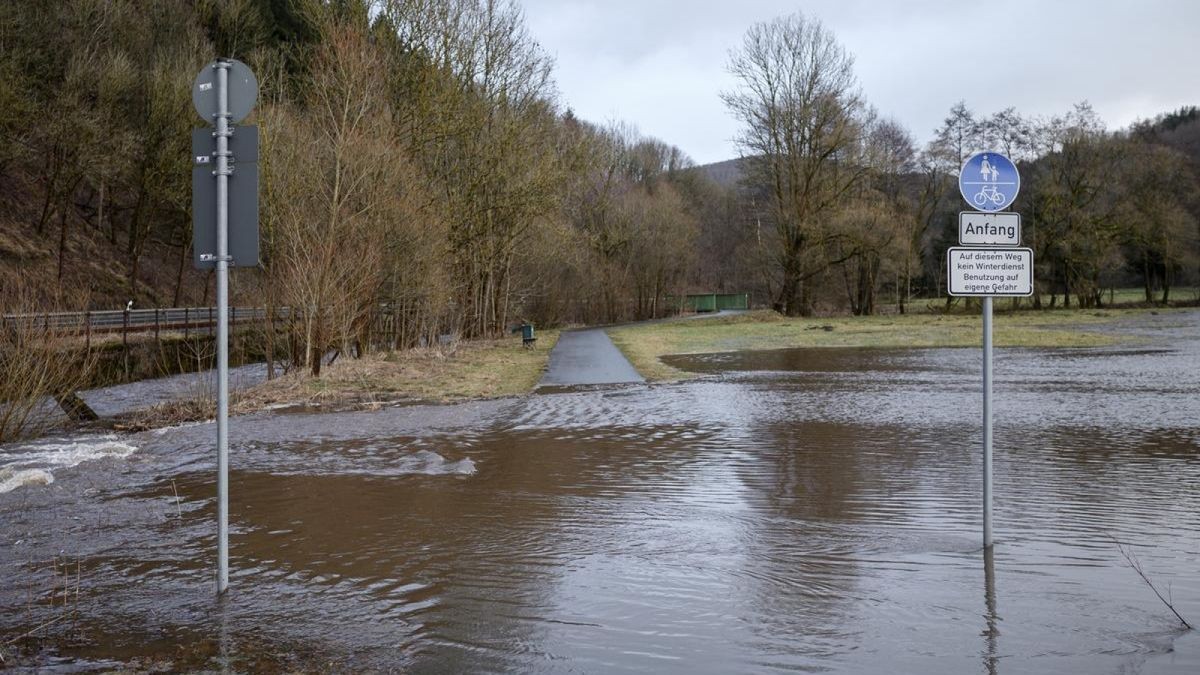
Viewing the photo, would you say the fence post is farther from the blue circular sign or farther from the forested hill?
the blue circular sign

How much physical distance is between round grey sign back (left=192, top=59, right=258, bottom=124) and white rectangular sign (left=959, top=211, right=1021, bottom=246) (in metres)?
4.74

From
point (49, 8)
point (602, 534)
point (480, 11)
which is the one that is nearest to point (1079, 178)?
point (480, 11)

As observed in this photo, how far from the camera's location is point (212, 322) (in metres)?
37.4

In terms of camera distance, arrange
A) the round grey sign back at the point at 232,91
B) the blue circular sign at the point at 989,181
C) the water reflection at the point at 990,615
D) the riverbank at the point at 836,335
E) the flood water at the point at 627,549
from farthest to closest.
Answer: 1. the riverbank at the point at 836,335
2. the blue circular sign at the point at 989,181
3. the round grey sign back at the point at 232,91
4. the flood water at the point at 627,549
5. the water reflection at the point at 990,615

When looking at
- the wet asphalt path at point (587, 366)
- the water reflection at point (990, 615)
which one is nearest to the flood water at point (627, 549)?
the water reflection at point (990, 615)

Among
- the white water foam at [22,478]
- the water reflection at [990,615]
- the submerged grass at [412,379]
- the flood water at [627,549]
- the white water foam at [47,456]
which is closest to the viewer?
the water reflection at [990,615]

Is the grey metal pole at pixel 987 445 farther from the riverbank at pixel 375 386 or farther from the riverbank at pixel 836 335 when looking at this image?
the riverbank at pixel 836 335

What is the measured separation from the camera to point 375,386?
19.1 metres

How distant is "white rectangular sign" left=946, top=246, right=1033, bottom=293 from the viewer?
639cm

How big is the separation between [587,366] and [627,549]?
17786 mm

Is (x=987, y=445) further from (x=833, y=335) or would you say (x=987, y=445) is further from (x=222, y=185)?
(x=833, y=335)

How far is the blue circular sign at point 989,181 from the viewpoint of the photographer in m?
6.58

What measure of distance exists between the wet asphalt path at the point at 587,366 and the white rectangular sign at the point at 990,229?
13.7 meters

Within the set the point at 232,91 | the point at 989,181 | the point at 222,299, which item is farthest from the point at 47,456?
the point at 989,181
